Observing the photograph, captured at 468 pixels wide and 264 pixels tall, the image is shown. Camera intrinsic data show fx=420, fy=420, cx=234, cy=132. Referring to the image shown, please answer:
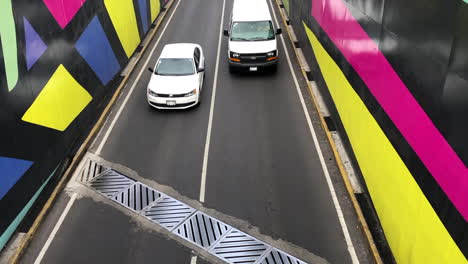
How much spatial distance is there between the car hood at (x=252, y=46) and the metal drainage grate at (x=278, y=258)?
9.56 m

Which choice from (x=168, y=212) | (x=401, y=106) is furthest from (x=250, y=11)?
(x=401, y=106)

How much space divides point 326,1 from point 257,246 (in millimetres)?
8959

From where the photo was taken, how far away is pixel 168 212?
10.5 meters

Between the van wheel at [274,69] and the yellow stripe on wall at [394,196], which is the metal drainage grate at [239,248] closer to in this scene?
the yellow stripe on wall at [394,196]

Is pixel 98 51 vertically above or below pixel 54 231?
above

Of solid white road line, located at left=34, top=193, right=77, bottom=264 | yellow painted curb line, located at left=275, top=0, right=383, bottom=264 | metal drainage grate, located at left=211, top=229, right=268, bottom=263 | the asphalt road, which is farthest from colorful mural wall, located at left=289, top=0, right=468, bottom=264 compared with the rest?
solid white road line, located at left=34, top=193, right=77, bottom=264

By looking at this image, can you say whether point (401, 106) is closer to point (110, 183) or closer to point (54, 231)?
point (110, 183)

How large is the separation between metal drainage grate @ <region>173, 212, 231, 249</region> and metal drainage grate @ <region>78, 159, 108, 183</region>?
3486mm

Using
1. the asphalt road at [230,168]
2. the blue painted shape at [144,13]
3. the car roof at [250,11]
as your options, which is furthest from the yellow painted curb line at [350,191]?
the blue painted shape at [144,13]

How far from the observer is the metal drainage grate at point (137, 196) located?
10750 millimetres

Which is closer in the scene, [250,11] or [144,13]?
[250,11]

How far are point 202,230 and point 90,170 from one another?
428cm

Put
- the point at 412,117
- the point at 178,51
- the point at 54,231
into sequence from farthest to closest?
the point at 178,51 → the point at 54,231 → the point at 412,117

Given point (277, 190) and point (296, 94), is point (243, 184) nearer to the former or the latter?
point (277, 190)
